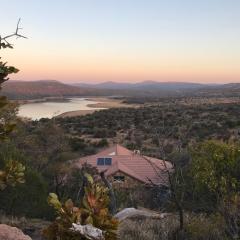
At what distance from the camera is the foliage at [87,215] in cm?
411

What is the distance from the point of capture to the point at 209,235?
9539mm

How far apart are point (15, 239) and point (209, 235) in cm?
479

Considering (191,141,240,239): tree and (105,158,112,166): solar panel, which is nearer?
→ (191,141,240,239): tree

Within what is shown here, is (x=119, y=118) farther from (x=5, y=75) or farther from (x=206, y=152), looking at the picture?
(x=5, y=75)

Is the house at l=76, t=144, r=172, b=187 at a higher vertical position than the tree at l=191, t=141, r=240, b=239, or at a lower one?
lower

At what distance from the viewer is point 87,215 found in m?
4.20

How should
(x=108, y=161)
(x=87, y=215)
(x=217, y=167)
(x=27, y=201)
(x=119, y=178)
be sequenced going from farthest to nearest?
(x=108, y=161)
(x=119, y=178)
(x=27, y=201)
(x=217, y=167)
(x=87, y=215)

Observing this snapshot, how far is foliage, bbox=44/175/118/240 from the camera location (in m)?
4.11

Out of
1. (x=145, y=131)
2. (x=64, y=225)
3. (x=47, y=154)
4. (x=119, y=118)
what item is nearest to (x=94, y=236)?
(x=64, y=225)

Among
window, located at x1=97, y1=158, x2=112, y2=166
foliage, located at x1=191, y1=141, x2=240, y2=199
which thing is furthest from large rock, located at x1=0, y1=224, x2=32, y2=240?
window, located at x1=97, y1=158, x2=112, y2=166

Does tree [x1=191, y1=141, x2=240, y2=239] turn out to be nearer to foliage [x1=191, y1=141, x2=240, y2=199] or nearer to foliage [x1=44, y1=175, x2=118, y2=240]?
foliage [x1=191, y1=141, x2=240, y2=199]

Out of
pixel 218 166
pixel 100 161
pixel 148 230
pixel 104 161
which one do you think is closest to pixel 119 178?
pixel 104 161

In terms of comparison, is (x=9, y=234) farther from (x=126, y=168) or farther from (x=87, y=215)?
(x=126, y=168)

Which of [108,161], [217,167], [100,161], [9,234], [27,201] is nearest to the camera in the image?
[9,234]
